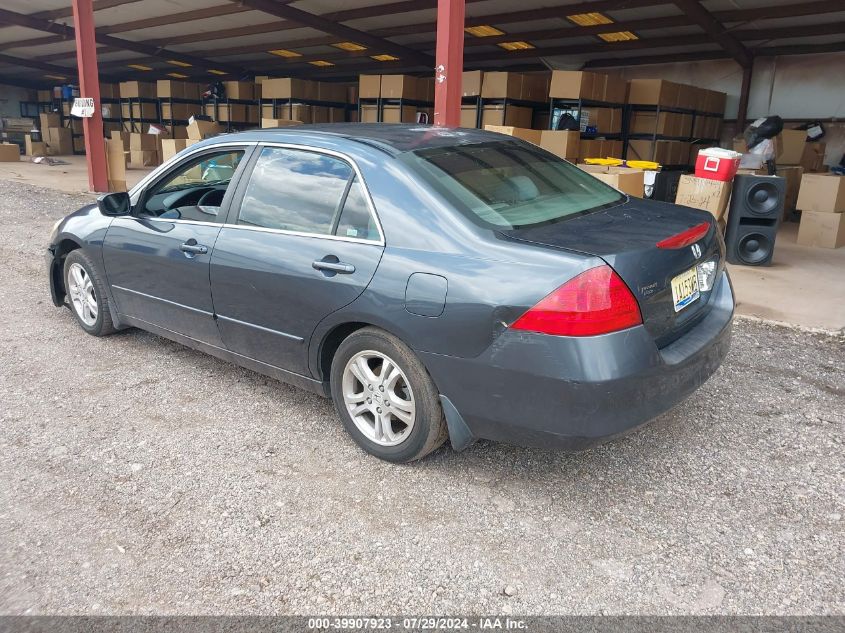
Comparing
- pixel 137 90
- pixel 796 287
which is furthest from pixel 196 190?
pixel 137 90

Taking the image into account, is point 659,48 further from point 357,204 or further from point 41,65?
point 41,65

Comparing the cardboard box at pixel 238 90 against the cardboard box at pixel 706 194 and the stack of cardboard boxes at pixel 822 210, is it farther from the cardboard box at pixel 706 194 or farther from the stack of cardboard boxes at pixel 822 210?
the stack of cardboard boxes at pixel 822 210

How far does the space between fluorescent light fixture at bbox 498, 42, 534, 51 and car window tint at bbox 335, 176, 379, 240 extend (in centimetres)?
1297

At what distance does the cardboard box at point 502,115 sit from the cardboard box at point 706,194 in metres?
5.19

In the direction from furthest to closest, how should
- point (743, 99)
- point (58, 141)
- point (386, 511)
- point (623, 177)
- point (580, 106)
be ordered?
1. point (58, 141)
2. point (743, 99)
3. point (580, 106)
4. point (623, 177)
5. point (386, 511)

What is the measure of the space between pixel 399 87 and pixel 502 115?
95.7 inches

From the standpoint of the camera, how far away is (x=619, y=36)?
13.3 m

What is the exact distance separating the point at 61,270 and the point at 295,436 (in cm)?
274

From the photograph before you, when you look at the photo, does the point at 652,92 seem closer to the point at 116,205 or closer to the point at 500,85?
the point at 500,85

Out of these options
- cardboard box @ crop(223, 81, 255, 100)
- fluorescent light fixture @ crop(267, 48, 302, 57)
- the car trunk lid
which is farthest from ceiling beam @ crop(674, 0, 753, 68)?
cardboard box @ crop(223, 81, 255, 100)

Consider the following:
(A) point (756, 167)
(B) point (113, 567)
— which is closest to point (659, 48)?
(A) point (756, 167)

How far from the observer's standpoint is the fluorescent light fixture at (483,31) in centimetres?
1367

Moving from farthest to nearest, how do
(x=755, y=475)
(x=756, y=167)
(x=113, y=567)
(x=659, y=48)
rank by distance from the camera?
1. (x=659, y=48)
2. (x=756, y=167)
3. (x=755, y=475)
4. (x=113, y=567)

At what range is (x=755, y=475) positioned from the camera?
290 cm
